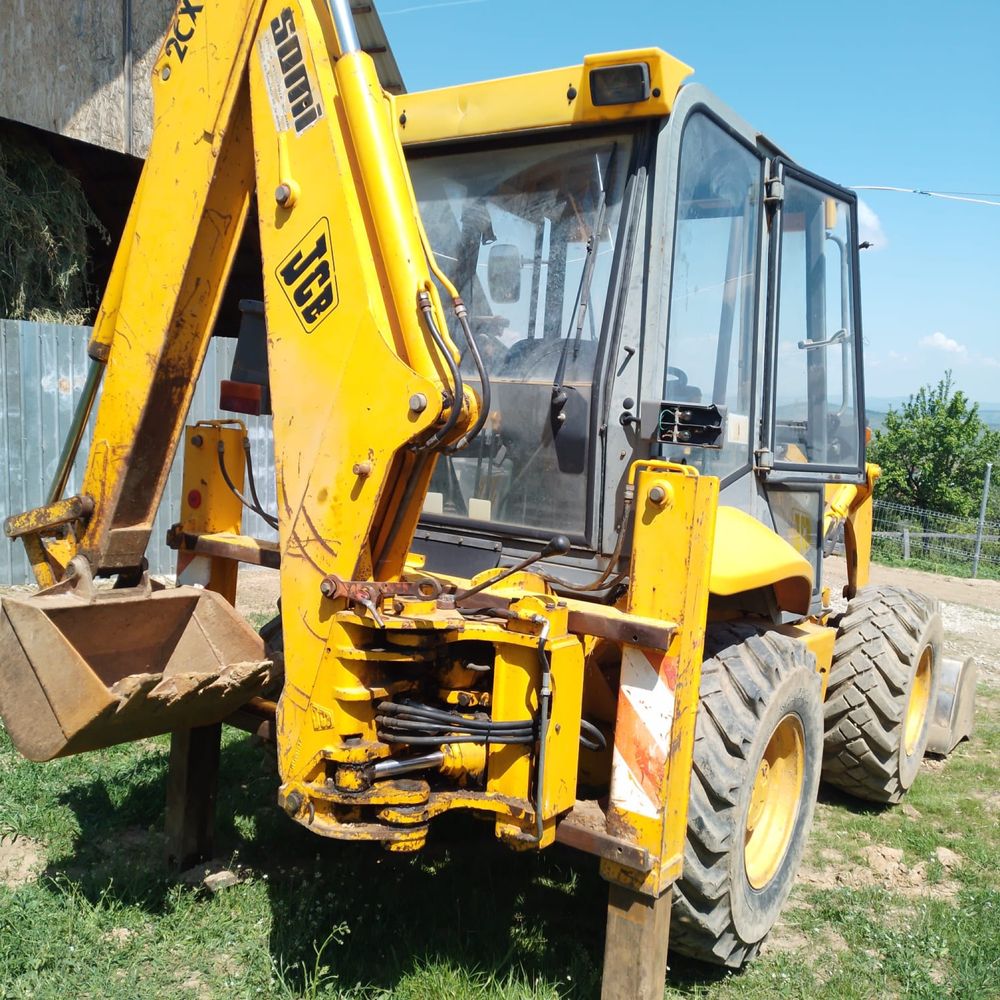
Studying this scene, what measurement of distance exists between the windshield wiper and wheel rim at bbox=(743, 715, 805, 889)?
4.58 ft

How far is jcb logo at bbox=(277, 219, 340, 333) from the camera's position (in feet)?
8.81

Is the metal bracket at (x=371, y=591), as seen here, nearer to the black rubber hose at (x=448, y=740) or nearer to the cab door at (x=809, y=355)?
the black rubber hose at (x=448, y=740)

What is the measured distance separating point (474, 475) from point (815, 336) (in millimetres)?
1849

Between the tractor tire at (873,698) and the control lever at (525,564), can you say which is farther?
the tractor tire at (873,698)

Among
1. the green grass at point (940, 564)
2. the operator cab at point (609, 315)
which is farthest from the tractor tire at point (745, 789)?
the green grass at point (940, 564)

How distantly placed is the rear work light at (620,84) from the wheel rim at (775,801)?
214 cm

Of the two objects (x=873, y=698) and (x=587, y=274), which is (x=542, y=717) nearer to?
(x=587, y=274)

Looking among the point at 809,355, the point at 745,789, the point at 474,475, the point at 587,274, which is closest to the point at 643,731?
the point at 745,789

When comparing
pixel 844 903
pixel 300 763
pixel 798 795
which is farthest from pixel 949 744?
pixel 300 763

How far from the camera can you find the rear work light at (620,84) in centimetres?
303

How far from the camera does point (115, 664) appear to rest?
10.3 feet

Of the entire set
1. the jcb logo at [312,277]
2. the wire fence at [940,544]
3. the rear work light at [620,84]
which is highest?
the rear work light at [620,84]

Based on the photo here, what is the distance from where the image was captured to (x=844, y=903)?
3.89 meters

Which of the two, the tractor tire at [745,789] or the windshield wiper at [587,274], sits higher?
the windshield wiper at [587,274]
